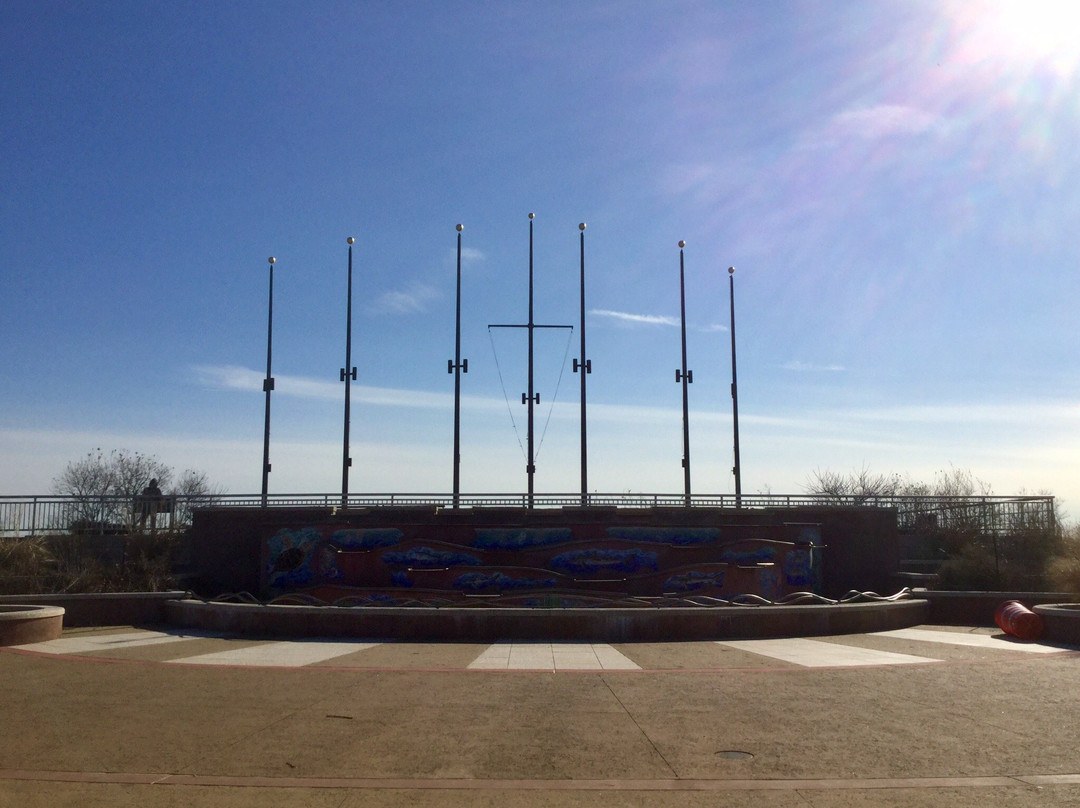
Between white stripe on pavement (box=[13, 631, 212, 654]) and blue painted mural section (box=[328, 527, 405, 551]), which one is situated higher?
blue painted mural section (box=[328, 527, 405, 551])

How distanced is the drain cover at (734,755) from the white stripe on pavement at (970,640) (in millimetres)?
9283

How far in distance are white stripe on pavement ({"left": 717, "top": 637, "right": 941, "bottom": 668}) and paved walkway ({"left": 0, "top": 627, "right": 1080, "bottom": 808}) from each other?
119 millimetres

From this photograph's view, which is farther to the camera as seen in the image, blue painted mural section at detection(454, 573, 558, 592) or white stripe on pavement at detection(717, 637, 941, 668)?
blue painted mural section at detection(454, 573, 558, 592)

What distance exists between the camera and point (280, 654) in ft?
45.1

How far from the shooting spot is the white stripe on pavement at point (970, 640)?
14.9 metres

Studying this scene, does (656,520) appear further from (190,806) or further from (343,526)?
(190,806)

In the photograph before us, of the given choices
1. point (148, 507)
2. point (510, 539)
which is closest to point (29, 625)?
point (148, 507)

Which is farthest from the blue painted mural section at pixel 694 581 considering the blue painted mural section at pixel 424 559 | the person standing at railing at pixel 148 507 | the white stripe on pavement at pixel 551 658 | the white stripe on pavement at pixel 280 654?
the person standing at railing at pixel 148 507

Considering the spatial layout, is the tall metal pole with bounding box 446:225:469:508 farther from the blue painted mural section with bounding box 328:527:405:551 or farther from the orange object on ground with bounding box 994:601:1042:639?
the orange object on ground with bounding box 994:601:1042:639

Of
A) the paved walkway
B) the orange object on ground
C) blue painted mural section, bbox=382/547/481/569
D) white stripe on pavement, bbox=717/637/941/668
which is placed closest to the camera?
the paved walkway

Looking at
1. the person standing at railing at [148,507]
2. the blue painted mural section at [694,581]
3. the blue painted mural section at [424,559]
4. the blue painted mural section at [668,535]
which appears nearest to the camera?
the blue painted mural section at [424,559]

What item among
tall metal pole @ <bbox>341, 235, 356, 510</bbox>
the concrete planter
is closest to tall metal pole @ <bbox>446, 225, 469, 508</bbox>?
tall metal pole @ <bbox>341, 235, 356, 510</bbox>

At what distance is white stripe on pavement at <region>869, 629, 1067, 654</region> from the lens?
14.9 metres

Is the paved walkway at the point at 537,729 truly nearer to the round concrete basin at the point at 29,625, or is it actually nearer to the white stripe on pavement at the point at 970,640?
the white stripe on pavement at the point at 970,640
